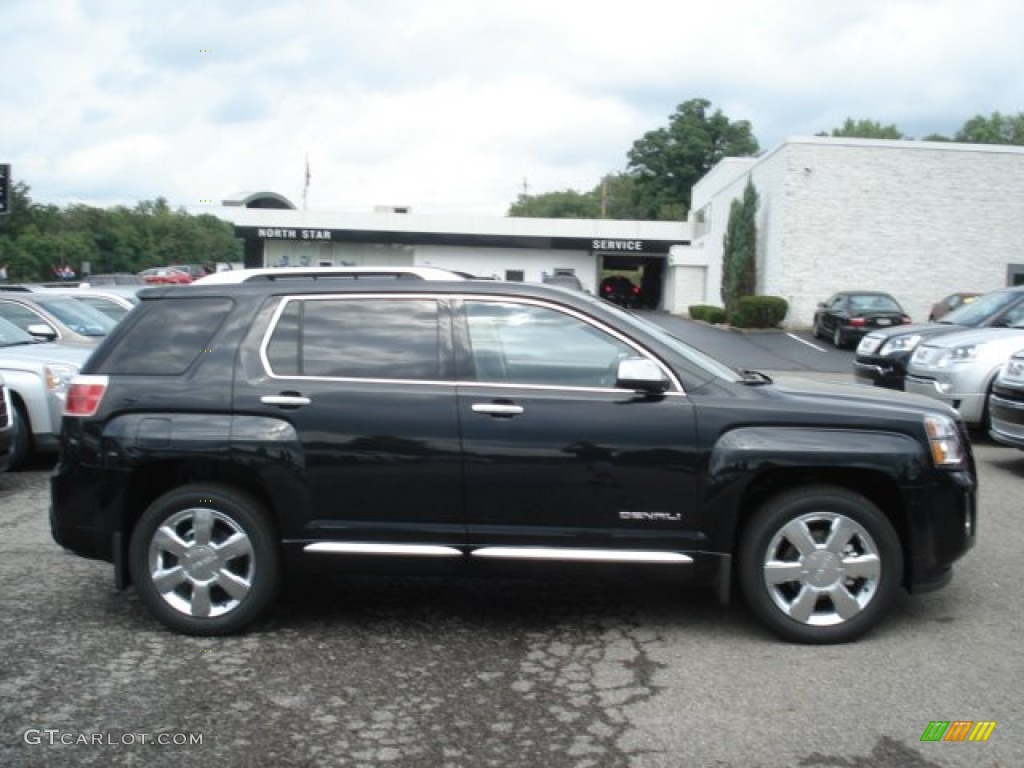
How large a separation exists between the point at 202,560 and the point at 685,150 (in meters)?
80.3

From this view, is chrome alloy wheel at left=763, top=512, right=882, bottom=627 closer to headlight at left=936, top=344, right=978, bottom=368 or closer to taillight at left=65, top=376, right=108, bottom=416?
taillight at left=65, top=376, right=108, bottom=416

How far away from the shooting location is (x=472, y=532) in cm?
479

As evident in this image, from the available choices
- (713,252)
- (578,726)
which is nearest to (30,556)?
(578,726)

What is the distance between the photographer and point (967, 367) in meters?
10.6

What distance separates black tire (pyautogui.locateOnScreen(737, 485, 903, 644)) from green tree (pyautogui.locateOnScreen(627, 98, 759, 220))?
3016 inches

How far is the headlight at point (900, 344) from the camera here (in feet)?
39.2

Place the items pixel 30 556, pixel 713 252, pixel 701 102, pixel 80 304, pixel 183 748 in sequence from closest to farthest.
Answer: pixel 183 748
pixel 30 556
pixel 80 304
pixel 713 252
pixel 701 102

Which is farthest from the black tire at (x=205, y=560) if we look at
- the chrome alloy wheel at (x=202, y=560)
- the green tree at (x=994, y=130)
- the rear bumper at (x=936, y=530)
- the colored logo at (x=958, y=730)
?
the green tree at (x=994, y=130)

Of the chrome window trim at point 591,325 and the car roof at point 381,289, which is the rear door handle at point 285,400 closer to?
the car roof at point 381,289

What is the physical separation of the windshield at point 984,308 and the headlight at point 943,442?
24.9 feet

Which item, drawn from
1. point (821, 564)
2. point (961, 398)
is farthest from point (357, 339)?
point (961, 398)

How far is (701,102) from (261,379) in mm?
82686

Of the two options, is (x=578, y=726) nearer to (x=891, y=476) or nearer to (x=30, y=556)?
(x=891, y=476)

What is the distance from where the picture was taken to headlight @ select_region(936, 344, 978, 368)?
1062cm
